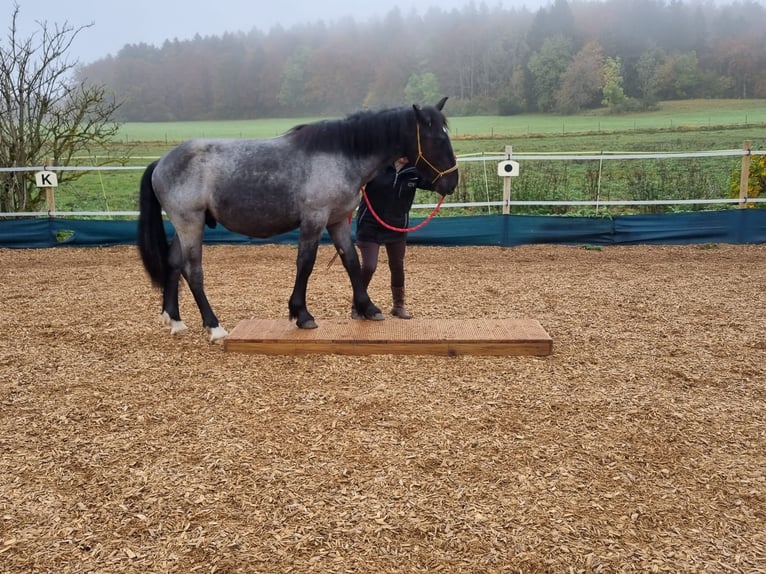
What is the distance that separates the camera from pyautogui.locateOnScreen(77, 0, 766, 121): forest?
99.9ft

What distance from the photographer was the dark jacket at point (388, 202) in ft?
16.1

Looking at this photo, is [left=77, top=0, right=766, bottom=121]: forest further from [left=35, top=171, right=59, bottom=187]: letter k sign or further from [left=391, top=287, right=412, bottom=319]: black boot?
[left=391, top=287, right=412, bottom=319]: black boot

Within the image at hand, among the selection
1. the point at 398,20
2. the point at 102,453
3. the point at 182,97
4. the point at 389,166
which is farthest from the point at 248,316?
the point at 398,20

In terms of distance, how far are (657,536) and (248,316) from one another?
4.26 meters

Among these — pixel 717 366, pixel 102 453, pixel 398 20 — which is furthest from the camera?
pixel 398 20

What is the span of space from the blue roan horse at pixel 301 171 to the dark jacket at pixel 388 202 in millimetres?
302

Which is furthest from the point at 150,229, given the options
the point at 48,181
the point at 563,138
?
the point at 563,138

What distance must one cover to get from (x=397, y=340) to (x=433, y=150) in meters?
1.42

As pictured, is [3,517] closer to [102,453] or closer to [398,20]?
[102,453]

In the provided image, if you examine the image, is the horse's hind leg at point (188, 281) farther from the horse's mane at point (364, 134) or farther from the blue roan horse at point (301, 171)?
the horse's mane at point (364, 134)

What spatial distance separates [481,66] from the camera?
1299 inches

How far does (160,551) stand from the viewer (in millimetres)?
2281

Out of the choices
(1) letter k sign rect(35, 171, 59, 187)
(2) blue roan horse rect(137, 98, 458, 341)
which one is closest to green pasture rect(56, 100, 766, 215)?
(1) letter k sign rect(35, 171, 59, 187)

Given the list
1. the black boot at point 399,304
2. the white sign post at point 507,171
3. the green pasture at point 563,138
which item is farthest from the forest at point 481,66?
Result: the black boot at point 399,304
